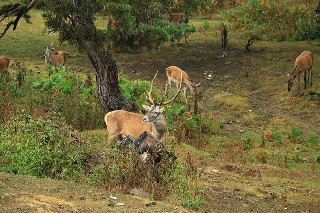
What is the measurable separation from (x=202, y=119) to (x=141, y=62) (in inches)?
296

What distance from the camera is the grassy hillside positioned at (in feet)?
28.0

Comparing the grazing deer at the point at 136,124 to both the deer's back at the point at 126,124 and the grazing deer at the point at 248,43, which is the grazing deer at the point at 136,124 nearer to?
the deer's back at the point at 126,124

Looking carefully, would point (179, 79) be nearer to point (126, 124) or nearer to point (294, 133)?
point (294, 133)

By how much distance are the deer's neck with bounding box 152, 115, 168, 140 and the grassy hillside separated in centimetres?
58

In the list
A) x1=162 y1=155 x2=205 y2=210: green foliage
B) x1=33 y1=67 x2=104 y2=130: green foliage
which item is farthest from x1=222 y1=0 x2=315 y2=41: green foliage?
x1=162 y1=155 x2=205 y2=210: green foliage

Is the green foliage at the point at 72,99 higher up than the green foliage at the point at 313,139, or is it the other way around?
the green foliage at the point at 72,99

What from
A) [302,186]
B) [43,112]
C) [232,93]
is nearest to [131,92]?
[43,112]

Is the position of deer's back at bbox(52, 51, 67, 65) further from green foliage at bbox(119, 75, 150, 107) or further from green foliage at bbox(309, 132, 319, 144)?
green foliage at bbox(309, 132, 319, 144)

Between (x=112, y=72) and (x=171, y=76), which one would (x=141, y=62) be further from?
(x=112, y=72)

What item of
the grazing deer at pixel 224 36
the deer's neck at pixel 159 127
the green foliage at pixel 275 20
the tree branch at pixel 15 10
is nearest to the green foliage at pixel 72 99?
the tree branch at pixel 15 10

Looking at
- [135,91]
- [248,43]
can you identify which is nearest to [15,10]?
[135,91]

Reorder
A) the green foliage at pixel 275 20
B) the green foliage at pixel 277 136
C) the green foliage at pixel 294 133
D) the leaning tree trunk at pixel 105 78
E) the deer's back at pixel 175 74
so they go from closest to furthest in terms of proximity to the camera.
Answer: the leaning tree trunk at pixel 105 78 → the green foliage at pixel 277 136 → the green foliage at pixel 294 133 → the deer's back at pixel 175 74 → the green foliage at pixel 275 20

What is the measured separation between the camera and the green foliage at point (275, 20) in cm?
2438

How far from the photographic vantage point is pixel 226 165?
40.1 feet
